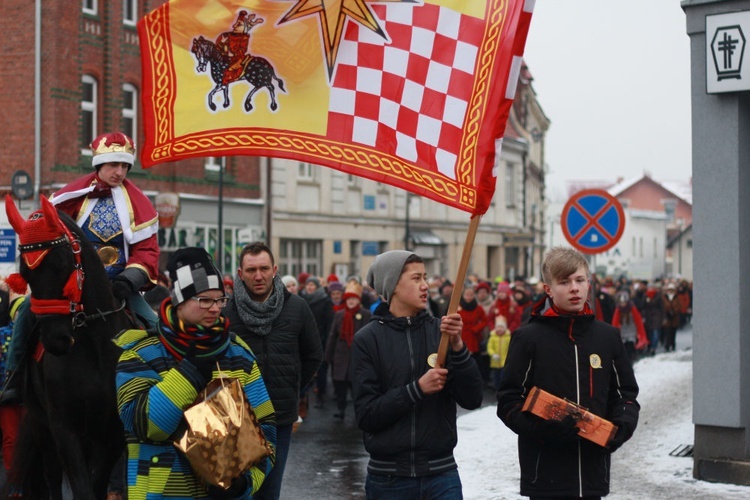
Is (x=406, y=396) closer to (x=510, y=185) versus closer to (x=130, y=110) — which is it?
(x=130, y=110)

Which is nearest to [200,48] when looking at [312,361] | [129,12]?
[312,361]

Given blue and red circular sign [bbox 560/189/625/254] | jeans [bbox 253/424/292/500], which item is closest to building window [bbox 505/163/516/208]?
blue and red circular sign [bbox 560/189/625/254]

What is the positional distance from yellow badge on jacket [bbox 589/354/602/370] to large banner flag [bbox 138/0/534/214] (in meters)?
1.02

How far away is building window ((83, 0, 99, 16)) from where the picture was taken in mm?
31266

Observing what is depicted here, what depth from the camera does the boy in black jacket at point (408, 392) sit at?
5.41m

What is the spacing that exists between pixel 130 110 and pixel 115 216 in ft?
85.5

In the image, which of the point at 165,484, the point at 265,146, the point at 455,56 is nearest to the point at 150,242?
the point at 265,146

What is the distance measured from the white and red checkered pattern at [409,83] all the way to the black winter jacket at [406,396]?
924mm

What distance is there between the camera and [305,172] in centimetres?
4069

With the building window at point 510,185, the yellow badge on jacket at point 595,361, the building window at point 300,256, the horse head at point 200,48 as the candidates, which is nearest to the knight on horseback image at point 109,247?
the horse head at point 200,48

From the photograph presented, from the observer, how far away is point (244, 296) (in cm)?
717

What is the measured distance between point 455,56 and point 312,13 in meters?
1.02

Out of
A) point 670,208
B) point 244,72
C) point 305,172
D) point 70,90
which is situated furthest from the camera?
point 670,208

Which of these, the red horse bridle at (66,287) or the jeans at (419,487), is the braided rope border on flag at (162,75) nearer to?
the red horse bridle at (66,287)
